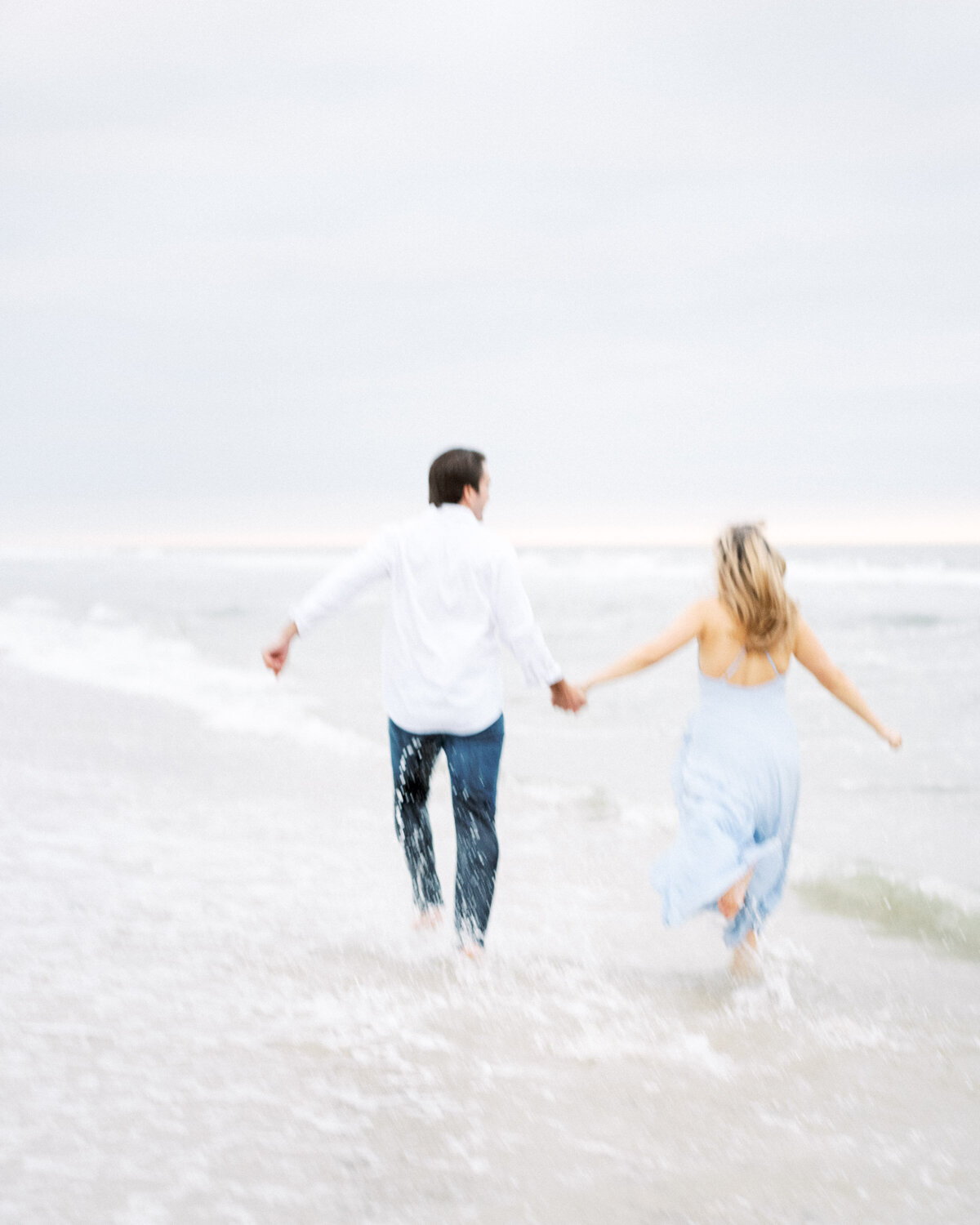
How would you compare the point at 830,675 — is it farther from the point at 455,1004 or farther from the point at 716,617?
the point at 455,1004

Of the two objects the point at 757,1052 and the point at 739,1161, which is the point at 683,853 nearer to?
the point at 757,1052

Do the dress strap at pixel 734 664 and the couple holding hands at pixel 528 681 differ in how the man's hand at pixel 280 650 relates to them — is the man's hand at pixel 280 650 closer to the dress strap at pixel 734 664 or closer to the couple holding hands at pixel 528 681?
the couple holding hands at pixel 528 681

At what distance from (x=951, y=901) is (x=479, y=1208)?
3947mm

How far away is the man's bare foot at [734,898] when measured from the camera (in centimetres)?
390

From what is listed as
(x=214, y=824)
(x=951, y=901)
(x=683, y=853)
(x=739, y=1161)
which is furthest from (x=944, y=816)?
(x=739, y=1161)

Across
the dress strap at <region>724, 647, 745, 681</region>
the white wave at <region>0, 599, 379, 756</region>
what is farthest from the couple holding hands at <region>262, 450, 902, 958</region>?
the white wave at <region>0, 599, 379, 756</region>

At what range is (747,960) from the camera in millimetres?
4152

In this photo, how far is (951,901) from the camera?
560 centimetres

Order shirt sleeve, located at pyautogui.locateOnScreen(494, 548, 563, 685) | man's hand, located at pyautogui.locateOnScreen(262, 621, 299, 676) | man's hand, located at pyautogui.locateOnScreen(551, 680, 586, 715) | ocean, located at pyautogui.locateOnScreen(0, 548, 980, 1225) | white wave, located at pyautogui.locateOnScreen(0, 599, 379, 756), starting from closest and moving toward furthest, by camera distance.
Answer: ocean, located at pyautogui.locateOnScreen(0, 548, 980, 1225), shirt sleeve, located at pyautogui.locateOnScreen(494, 548, 563, 685), man's hand, located at pyautogui.locateOnScreen(262, 621, 299, 676), man's hand, located at pyautogui.locateOnScreen(551, 680, 586, 715), white wave, located at pyautogui.locateOnScreen(0, 599, 379, 756)

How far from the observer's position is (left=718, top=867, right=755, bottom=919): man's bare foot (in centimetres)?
390

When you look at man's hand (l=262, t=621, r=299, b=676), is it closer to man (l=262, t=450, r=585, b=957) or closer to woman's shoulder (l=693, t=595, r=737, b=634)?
man (l=262, t=450, r=585, b=957)

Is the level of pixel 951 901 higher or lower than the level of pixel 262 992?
lower

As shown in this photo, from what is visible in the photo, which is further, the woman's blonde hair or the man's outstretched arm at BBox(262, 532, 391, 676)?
the man's outstretched arm at BBox(262, 532, 391, 676)

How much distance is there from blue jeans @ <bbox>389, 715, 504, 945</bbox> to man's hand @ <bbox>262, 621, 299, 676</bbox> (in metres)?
0.50
